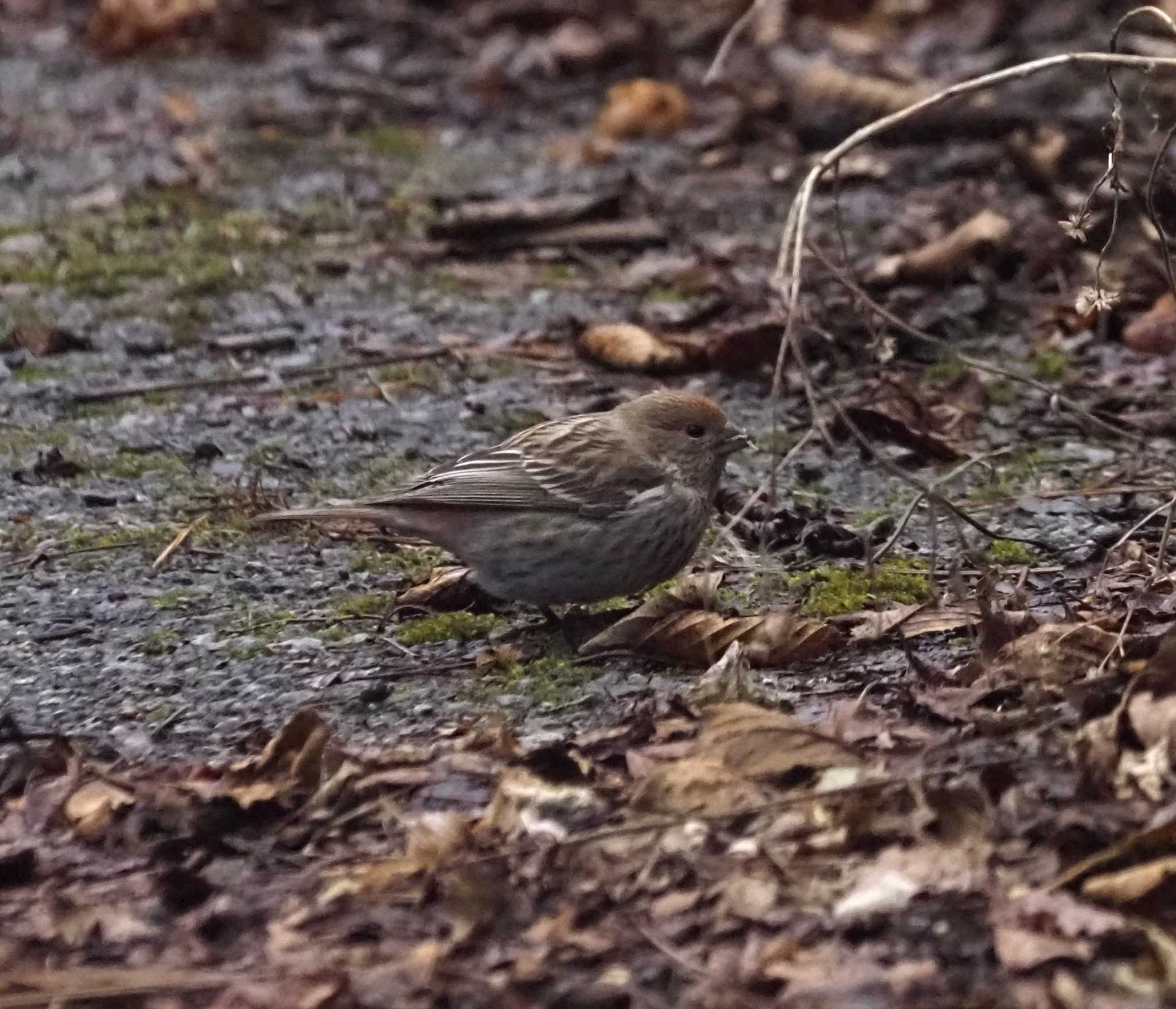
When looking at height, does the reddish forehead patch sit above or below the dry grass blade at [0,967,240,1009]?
below

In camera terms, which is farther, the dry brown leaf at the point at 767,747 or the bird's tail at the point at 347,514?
the bird's tail at the point at 347,514

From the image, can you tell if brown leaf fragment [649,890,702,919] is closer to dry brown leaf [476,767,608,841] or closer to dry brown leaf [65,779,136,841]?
dry brown leaf [476,767,608,841]

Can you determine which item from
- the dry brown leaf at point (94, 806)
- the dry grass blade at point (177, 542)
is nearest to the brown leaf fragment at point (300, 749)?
the dry brown leaf at point (94, 806)

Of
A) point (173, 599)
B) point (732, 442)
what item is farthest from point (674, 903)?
point (732, 442)

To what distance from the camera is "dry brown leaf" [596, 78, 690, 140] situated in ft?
39.9

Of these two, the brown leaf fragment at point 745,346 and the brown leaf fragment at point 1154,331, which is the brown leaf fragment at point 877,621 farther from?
the brown leaf fragment at point 1154,331

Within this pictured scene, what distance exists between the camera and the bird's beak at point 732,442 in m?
6.48

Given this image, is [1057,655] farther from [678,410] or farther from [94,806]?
[94,806]

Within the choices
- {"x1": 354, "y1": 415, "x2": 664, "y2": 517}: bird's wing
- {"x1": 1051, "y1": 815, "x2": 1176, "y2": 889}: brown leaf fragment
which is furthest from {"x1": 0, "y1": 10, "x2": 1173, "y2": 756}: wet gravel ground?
{"x1": 1051, "y1": 815, "x2": 1176, "y2": 889}: brown leaf fragment

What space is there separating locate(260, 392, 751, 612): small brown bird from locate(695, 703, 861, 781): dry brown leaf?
1.65 meters

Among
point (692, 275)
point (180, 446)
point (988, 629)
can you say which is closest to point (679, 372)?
point (692, 275)

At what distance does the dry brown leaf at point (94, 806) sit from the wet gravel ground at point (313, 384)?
38cm

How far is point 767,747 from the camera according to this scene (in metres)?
4.33

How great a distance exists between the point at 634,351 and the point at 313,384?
136cm
